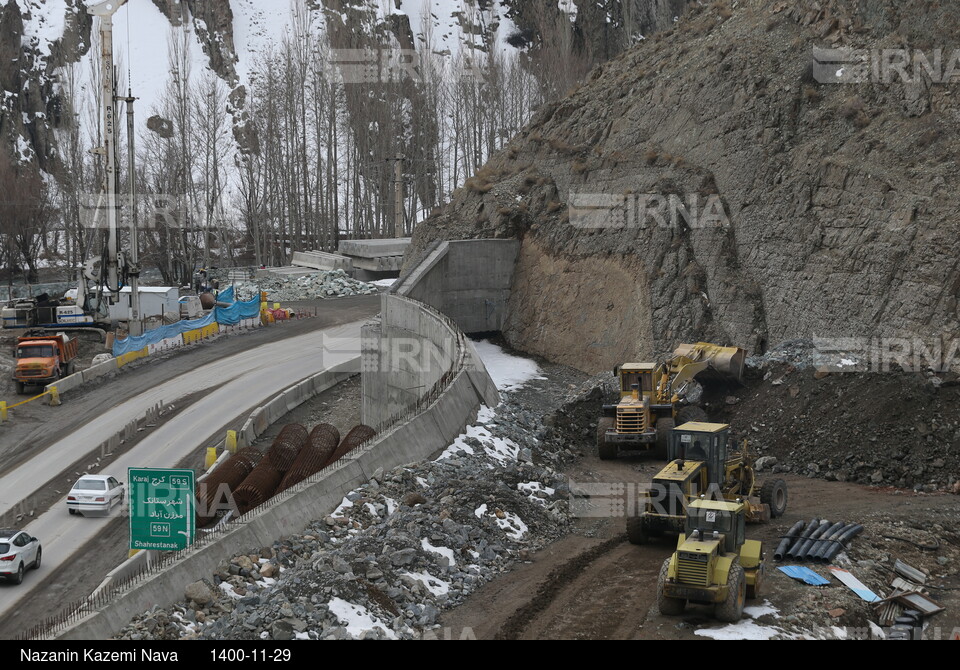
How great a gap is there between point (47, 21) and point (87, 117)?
14425 mm

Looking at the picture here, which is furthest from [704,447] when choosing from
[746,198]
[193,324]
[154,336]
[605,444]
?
[193,324]

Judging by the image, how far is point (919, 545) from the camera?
18.1m

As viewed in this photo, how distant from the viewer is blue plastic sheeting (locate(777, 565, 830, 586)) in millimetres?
16172

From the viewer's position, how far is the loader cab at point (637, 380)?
24.5m

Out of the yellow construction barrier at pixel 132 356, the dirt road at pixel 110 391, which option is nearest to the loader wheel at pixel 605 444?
the dirt road at pixel 110 391

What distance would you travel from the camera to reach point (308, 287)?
198ft

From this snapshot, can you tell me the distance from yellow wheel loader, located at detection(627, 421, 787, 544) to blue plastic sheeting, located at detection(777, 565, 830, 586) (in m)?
1.34

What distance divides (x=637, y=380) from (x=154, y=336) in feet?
82.9

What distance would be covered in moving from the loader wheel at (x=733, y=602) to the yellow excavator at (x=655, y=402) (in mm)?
9064

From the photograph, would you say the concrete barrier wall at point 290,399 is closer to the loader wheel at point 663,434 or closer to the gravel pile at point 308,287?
the loader wheel at point 663,434

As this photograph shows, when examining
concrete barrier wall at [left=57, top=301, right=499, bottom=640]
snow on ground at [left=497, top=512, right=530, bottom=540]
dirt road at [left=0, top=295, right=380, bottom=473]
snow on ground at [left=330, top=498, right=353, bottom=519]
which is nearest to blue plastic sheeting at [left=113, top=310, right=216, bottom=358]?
dirt road at [left=0, top=295, right=380, bottom=473]

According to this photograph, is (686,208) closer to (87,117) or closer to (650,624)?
(650,624)

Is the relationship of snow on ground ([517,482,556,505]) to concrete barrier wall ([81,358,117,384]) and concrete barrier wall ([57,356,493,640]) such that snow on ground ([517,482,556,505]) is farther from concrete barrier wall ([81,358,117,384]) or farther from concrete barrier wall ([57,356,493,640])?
concrete barrier wall ([81,358,117,384])
